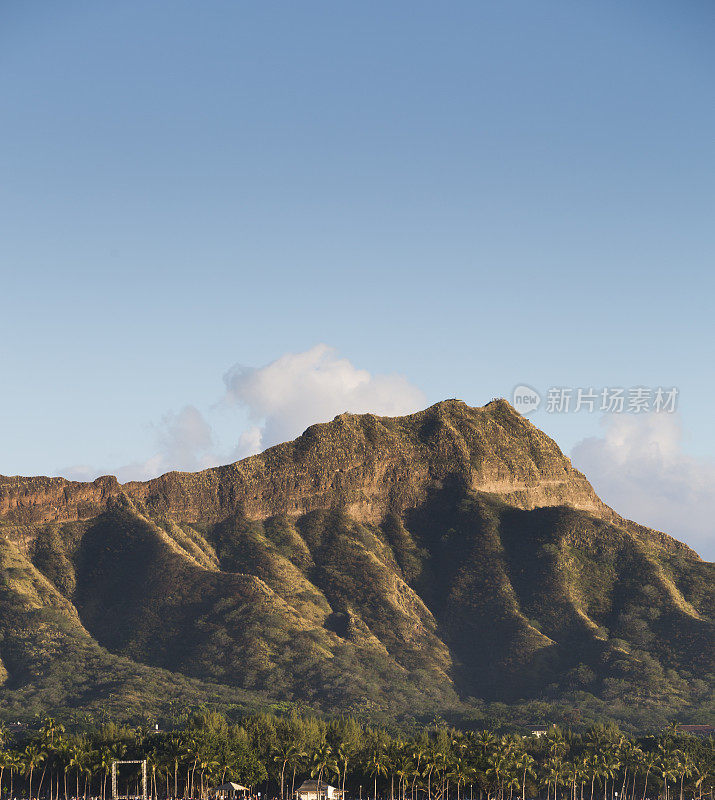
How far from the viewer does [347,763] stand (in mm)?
171625

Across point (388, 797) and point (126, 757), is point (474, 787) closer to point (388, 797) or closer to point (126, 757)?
point (388, 797)

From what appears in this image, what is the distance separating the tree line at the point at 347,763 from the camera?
166m

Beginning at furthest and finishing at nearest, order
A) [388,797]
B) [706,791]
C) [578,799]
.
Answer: [578,799] → [706,791] → [388,797]

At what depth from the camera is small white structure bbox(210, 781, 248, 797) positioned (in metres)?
165

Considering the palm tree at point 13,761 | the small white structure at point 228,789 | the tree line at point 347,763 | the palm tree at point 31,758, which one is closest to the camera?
the small white structure at point 228,789

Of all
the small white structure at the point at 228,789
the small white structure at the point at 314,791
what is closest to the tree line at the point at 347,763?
the small white structure at the point at 228,789

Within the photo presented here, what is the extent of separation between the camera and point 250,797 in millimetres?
174375

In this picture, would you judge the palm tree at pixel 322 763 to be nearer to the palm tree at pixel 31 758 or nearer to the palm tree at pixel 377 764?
the palm tree at pixel 377 764

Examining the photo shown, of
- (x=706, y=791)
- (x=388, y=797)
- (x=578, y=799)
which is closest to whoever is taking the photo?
(x=388, y=797)

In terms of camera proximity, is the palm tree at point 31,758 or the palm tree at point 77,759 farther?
the palm tree at point 31,758

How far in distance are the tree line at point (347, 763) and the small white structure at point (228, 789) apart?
1.51m

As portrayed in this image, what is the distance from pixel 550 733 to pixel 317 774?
43.2 meters

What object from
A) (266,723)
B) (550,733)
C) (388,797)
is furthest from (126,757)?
(550,733)

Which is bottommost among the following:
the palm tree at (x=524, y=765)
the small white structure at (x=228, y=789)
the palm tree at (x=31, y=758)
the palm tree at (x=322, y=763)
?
the small white structure at (x=228, y=789)
